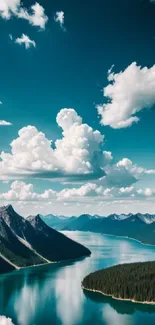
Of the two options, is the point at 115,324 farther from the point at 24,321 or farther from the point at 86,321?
the point at 24,321

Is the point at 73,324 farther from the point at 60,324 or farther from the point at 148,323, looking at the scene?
the point at 148,323

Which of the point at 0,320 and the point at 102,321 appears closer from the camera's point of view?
the point at 0,320

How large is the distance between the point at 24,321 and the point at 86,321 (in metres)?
32.2

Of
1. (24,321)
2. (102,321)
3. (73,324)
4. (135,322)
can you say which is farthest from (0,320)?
(135,322)

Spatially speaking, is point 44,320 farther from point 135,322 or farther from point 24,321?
point 135,322

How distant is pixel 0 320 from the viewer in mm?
173125

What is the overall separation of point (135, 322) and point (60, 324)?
1591 inches

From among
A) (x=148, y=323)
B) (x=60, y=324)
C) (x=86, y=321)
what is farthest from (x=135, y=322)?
(x=60, y=324)

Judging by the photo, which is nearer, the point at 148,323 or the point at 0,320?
the point at 0,320

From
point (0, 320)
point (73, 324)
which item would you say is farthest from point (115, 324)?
point (0, 320)

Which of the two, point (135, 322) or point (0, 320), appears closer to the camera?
point (0, 320)

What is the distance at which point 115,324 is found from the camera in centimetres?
19362

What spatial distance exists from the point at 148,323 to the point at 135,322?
6.96 m

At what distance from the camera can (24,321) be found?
7662 inches
